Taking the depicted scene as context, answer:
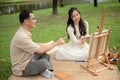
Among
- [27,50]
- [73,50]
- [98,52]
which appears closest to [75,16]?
[73,50]

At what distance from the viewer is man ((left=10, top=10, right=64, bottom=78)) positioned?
436cm

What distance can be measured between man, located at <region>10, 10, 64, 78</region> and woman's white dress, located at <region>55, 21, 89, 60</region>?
31.7 inches

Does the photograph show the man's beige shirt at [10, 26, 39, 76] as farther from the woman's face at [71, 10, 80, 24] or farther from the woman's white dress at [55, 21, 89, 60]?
the woman's face at [71, 10, 80, 24]

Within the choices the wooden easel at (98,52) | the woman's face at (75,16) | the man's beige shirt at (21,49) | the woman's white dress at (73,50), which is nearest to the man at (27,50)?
the man's beige shirt at (21,49)

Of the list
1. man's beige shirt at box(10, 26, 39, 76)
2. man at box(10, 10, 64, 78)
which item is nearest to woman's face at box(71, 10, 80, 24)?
man at box(10, 10, 64, 78)

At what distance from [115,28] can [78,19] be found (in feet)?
12.6

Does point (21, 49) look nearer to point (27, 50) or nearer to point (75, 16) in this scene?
point (27, 50)

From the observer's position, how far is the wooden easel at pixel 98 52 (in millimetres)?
4630

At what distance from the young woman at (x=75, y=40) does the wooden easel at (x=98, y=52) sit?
0.42 meters

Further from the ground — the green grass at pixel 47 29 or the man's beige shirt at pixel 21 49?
the man's beige shirt at pixel 21 49

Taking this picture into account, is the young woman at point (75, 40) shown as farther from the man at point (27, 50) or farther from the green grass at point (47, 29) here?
the green grass at point (47, 29)

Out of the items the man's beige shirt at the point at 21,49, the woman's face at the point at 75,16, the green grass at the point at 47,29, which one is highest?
A: the woman's face at the point at 75,16

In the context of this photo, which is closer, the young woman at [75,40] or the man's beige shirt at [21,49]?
the man's beige shirt at [21,49]

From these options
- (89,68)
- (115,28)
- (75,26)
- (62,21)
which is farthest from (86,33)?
(62,21)
